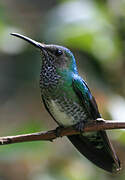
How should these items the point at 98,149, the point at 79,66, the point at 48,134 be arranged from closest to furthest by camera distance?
1. the point at 48,134
2. the point at 98,149
3. the point at 79,66

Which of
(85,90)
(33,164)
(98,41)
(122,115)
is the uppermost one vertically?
(98,41)

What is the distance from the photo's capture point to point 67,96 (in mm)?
3121

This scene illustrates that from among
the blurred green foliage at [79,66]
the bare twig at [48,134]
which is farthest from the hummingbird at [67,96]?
the bare twig at [48,134]

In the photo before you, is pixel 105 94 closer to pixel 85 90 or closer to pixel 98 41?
pixel 98 41

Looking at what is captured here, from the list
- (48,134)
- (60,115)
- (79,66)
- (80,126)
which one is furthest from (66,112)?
(79,66)

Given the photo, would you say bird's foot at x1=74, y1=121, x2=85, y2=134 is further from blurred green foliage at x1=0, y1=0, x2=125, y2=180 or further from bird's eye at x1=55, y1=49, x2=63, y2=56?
bird's eye at x1=55, y1=49, x2=63, y2=56

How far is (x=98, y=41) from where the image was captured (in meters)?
3.88

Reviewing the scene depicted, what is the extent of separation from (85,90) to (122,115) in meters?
0.34

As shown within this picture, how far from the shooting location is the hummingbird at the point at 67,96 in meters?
3.09

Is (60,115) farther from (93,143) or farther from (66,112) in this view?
(93,143)

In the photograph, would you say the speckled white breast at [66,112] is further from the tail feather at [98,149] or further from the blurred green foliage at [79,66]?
the blurred green foliage at [79,66]

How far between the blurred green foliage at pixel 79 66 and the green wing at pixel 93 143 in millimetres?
158

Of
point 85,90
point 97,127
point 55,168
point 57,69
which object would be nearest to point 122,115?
point 85,90

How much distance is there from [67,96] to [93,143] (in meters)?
0.43
